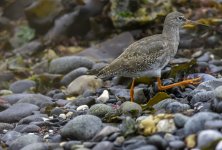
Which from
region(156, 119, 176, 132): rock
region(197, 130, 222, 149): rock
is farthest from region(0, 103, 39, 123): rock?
region(197, 130, 222, 149): rock

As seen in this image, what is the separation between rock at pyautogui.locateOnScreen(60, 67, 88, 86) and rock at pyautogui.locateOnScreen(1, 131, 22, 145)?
10.6ft

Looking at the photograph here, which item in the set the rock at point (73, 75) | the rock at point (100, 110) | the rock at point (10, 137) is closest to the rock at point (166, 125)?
the rock at point (100, 110)

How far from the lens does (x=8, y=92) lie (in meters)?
10.5

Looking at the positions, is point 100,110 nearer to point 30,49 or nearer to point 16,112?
point 16,112

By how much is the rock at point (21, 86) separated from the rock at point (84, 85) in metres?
1.26

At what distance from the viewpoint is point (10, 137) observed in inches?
285

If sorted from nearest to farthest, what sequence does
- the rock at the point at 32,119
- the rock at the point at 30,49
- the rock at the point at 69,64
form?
the rock at the point at 32,119 → the rock at the point at 69,64 → the rock at the point at 30,49

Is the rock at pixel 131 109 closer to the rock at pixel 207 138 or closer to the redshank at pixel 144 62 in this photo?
the redshank at pixel 144 62

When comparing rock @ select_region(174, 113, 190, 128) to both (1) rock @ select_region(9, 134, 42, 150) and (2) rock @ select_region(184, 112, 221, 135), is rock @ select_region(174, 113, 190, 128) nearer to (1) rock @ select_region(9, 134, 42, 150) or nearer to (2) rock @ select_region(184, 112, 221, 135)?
(2) rock @ select_region(184, 112, 221, 135)

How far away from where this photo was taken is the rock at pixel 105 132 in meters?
6.17

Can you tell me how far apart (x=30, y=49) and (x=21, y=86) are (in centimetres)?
245

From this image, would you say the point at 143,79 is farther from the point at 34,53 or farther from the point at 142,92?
the point at 34,53

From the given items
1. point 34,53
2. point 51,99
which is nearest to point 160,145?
point 51,99

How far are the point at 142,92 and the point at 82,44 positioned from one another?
4.83 metres
